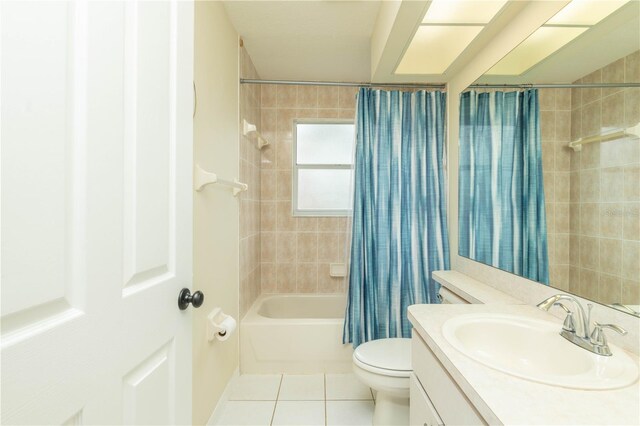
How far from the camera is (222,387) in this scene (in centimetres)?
180

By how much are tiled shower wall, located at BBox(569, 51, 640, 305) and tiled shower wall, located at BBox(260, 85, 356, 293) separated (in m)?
1.89

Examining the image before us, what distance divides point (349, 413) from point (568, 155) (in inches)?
68.7

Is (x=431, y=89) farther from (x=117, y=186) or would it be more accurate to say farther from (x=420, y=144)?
(x=117, y=186)

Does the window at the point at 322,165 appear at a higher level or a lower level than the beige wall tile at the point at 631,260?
higher

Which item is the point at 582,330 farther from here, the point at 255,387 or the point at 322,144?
the point at 322,144

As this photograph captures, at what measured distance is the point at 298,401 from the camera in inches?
73.5

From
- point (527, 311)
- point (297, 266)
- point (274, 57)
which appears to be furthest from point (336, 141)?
point (527, 311)

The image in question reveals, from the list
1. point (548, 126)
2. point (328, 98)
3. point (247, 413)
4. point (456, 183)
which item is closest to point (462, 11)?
point (548, 126)

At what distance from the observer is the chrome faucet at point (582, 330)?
0.81 meters

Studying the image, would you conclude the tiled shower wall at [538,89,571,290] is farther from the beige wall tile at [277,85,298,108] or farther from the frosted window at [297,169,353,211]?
the beige wall tile at [277,85,298,108]

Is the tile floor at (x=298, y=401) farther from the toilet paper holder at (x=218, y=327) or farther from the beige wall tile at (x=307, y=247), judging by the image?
the beige wall tile at (x=307, y=247)

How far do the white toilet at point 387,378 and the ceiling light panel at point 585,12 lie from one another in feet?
5.37

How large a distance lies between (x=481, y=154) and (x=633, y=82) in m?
0.79

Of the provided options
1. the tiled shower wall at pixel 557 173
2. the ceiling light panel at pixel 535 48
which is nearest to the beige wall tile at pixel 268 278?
the tiled shower wall at pixel 557 173
